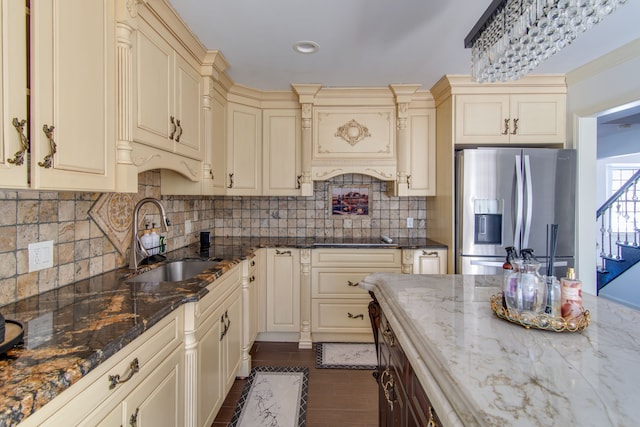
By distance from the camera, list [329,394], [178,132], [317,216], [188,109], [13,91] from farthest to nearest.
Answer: [317,216], [329,394], [188,109], [178,132], [13,91]

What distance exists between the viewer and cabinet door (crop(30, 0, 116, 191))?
1.02 m

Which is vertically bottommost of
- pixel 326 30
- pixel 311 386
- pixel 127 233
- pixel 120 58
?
pixel 311 386

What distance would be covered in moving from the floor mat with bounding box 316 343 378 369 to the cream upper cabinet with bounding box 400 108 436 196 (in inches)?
61.9

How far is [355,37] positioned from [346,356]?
2.50 metres

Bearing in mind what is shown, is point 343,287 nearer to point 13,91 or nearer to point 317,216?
point 317,216

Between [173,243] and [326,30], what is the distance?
190 centimetres

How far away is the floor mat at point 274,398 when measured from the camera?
6.56 feet

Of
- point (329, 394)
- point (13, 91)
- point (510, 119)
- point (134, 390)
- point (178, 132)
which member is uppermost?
point (510, 119)

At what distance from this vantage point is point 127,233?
1.96 m

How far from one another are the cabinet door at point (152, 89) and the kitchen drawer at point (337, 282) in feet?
5.70

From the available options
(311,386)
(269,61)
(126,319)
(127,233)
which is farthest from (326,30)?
(311,386)

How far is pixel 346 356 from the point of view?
111 inches

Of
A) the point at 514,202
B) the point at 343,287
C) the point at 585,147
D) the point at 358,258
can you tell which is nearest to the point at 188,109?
the point at 358,258

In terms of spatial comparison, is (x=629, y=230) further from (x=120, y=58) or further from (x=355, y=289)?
(x=120, y=58)
